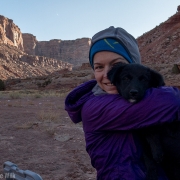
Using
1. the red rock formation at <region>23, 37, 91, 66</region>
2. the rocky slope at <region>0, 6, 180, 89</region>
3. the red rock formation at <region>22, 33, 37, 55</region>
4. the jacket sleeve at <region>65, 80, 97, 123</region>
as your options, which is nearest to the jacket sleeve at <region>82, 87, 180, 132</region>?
the jacket sleeve at <region>65, 80, 97, 123</region>

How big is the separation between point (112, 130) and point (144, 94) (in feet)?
0.85

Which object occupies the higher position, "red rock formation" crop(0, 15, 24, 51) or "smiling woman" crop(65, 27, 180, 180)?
"red rock formation" crop(0, 15, 24, 51)

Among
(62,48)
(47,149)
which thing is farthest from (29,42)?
(47,149)

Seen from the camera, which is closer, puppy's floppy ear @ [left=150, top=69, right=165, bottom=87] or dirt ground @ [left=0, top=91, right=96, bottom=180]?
puppy's floppy ear @ [left=150, top=69, right=165, bottom=87]

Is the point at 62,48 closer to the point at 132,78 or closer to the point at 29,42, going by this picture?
the point at 29,42

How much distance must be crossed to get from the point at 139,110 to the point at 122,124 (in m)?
0.11

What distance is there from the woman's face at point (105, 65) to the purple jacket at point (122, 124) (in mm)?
100

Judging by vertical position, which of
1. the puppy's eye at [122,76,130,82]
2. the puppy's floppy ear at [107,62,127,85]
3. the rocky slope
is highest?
the rocky slope

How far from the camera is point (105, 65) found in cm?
182

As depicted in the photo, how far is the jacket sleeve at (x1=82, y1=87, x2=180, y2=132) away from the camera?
1.50 m

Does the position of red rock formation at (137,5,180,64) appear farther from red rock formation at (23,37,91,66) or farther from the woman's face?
red rock formation at (23,37,91,66)

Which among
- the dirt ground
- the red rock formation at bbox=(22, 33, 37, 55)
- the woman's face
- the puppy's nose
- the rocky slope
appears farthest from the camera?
the red rock formation at bbox=(22, 33, 37, 55)

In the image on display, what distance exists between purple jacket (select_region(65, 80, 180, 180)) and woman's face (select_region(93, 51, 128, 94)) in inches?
3.9

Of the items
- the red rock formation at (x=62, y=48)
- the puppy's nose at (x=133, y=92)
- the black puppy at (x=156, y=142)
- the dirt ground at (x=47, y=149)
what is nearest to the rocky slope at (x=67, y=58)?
the red rock formation at (x=62, y=48)
